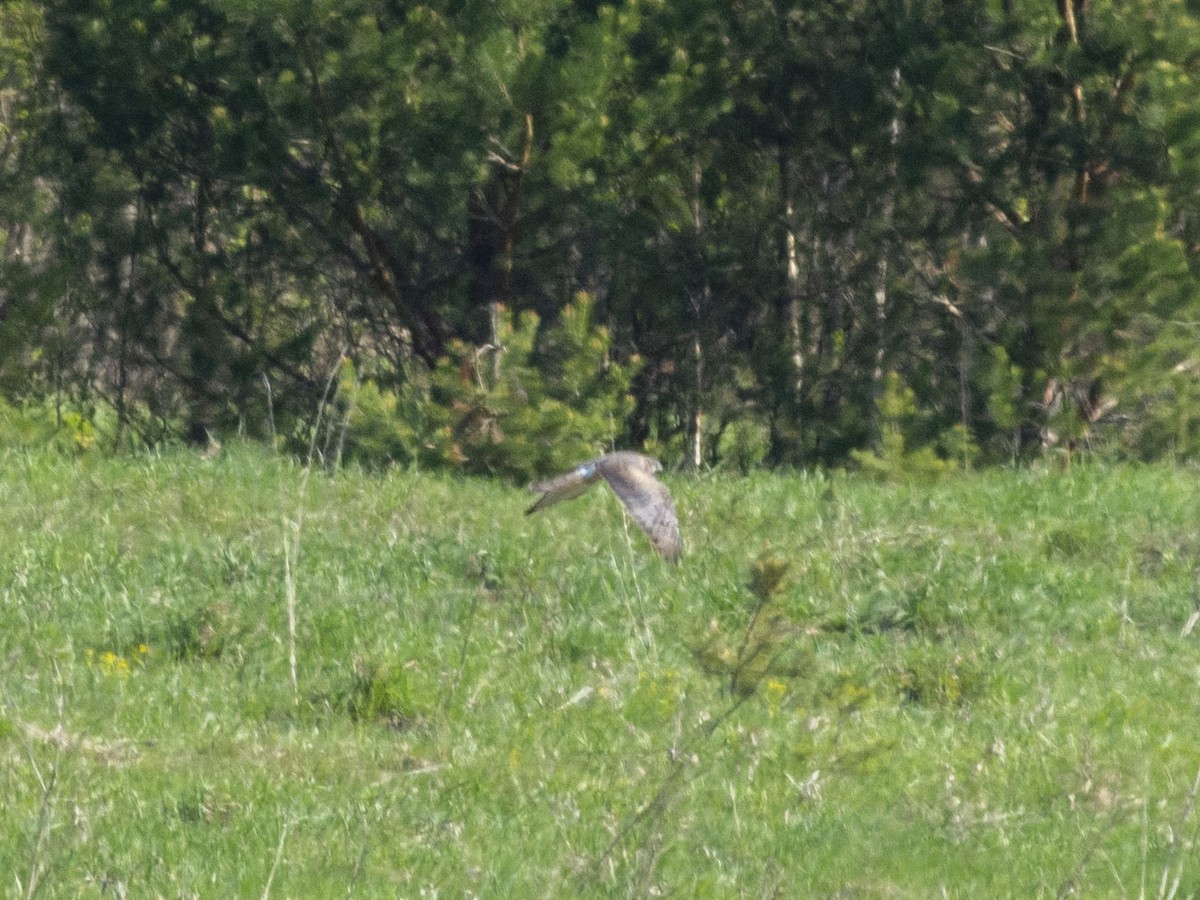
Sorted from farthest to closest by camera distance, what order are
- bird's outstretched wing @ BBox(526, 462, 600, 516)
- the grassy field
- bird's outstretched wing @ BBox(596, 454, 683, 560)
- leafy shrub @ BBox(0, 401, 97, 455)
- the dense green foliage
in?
1. the dense green foliage
2. leafy shrub @ BBox(0, 401, 97, 455)
3. bird's outstretched wing @ BBox(526, 462, 600, 516)
4. bird's outstretched wing @ BBox(596, 454, 683, 560)
5. the grassy field

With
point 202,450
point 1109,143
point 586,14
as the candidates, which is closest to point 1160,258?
point 1109,143

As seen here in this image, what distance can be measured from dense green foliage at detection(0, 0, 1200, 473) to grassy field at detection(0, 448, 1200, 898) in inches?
88.7

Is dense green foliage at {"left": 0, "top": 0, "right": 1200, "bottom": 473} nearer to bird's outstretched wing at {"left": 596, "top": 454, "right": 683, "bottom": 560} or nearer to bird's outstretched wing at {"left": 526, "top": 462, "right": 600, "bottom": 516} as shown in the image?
bird's outstretched wing at {"left": 526, "top": 462, "right": 600, "bottom": 516}

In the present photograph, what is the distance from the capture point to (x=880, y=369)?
1288 cm

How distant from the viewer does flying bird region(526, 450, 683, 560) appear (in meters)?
5.91

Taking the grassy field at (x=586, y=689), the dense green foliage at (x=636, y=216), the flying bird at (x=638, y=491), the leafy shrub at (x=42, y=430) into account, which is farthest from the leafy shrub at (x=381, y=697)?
the dense green foliage at (x=636, y=216)

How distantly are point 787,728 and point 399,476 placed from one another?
4273mm

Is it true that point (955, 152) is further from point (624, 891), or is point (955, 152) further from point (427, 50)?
point (624, 891)

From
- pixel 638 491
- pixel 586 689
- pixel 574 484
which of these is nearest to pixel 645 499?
pixel 638 491

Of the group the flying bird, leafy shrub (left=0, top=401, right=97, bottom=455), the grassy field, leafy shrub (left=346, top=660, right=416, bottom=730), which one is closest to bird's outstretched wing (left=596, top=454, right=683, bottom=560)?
the flying bird

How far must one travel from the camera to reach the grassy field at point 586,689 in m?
4.53

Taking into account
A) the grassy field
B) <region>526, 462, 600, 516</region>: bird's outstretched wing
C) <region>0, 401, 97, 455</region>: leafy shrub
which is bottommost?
<region>0, 401, 97, 455</region>: leafy shrub

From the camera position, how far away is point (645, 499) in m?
6.16

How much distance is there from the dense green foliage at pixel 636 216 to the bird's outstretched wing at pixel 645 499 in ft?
14.2
